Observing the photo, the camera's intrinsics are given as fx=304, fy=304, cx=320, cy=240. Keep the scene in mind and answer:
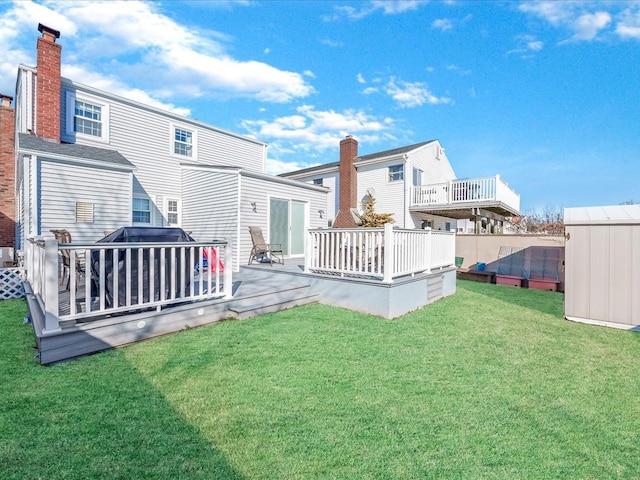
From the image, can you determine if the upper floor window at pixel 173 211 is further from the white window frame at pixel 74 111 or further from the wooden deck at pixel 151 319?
the wooden deck at pixel 151 319

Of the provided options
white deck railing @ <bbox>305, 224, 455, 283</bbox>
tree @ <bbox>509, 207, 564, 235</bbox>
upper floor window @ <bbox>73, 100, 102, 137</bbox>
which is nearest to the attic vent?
upper floor window @ <bbox>73, 100, 102, 137</bbox>

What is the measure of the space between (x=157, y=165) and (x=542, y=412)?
40.3 ft

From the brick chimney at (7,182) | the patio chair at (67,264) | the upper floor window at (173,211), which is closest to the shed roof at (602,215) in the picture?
the patio chair at (67,264)

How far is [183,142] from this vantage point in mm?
11953

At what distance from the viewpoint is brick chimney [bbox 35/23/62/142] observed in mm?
8508

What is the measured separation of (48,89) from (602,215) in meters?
14.0

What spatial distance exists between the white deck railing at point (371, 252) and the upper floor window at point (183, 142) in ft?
26.5

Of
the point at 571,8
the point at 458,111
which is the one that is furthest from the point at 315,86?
the point at 571,8

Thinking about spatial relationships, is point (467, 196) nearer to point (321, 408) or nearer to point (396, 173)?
point (396, 173)

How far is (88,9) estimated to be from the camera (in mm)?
8242

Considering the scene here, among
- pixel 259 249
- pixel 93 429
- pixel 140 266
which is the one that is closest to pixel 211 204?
pixel 259 249

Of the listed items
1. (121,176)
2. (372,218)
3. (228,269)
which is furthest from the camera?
(372,218)

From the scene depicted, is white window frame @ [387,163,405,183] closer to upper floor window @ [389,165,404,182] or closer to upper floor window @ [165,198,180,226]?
upper floor window @ [389,165,404,182]

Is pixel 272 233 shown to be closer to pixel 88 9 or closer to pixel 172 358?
pixel 172 358
